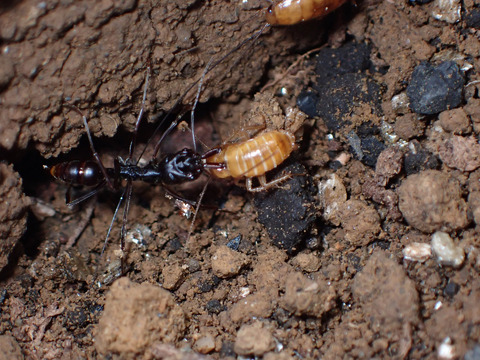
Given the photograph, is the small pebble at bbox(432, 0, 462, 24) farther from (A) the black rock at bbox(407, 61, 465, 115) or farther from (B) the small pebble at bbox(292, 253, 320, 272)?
(B) the small pebble at bbox(292, 253, 320, 272)

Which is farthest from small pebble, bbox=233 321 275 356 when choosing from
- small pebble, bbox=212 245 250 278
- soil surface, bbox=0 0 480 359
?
small pebble, bbox=212 245 250 278

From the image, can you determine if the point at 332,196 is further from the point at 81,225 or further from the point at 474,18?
the point at 81,225

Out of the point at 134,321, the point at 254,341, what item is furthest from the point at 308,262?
the point at 134,321

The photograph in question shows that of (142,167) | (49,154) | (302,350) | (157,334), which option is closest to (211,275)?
(157,334)

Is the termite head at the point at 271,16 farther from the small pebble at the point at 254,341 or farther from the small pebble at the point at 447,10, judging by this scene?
the small pebble at the point at 254,341

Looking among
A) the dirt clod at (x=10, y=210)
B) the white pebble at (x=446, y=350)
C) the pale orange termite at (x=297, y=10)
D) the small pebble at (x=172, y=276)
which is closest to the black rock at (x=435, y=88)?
the pale orange termite at (x=297, y=10)

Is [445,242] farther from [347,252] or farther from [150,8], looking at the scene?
[150,8]
